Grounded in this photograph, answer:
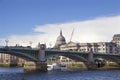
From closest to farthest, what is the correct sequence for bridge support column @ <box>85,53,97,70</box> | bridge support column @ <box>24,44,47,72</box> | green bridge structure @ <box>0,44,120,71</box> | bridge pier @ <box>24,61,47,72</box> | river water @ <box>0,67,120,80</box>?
river water @ <box>0,67,120,80</box>, green bridge structure @ <box>0,44,120,71</box>, bridge pier @ <box>24,61,47,72</box>, bridge support column @ <box>24,44,47,72</box>, bridge support column @ <box>85,53,97,70</box>

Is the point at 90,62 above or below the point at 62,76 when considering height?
above

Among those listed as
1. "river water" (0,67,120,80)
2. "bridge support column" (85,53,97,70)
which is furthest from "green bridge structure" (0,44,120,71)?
"river water" (0,67,120,80)

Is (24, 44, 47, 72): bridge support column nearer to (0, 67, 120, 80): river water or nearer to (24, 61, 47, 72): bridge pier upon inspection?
(24, 61, 47, 72): bridge pier

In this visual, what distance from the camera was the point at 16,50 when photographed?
130 metres

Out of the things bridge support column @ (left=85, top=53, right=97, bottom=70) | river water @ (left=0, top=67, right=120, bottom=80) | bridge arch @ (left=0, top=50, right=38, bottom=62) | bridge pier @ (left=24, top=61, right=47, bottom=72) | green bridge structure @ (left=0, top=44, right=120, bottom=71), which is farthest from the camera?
bridge support column @ (left=85, top=53, right=97, bottom=70)

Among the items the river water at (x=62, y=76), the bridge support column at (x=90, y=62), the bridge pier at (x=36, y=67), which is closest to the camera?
the river water at (x=62, y=76)

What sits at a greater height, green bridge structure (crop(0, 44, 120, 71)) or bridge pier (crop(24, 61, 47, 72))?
green bridge structure (crop(0, 44, 120, 71))

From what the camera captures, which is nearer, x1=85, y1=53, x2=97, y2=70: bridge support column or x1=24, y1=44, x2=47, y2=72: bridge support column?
x1=24, y1=44, x2=47, y2=72: bridge support column

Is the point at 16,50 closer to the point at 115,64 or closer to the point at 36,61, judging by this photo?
the point at 36,61

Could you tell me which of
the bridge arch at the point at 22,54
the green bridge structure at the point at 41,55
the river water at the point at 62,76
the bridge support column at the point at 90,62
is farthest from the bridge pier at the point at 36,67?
the bridge support column at the point at 90,62

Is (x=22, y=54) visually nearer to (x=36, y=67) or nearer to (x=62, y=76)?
(x=36, y=67)

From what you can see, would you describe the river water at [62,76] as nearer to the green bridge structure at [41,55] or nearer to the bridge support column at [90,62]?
the green bridge structure at [41,55]

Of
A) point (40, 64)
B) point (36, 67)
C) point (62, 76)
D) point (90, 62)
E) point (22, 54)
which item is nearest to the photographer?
point (62, 76)

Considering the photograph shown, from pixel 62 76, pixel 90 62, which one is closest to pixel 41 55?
pixel 90 62
